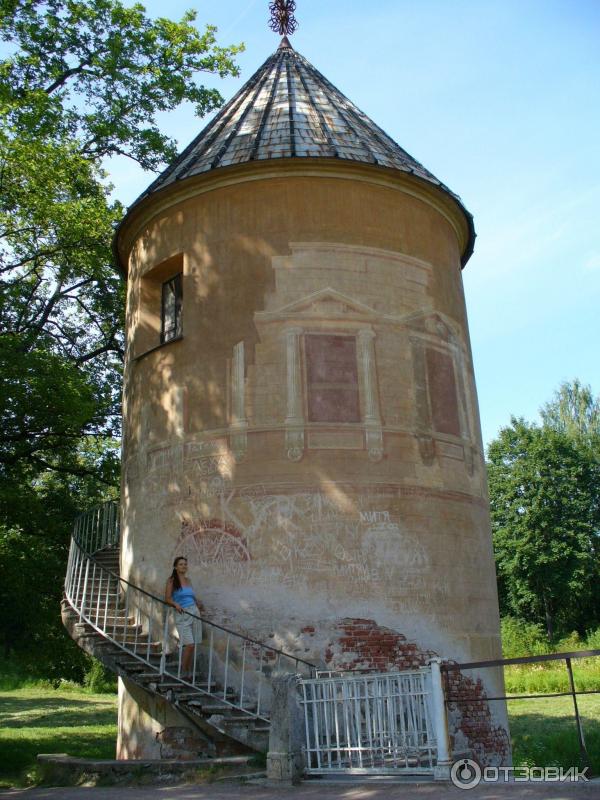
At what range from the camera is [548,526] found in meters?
43.9

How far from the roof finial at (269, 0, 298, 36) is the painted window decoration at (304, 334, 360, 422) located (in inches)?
369

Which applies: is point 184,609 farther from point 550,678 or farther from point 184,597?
point 550,678

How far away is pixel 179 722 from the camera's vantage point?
11.3 m

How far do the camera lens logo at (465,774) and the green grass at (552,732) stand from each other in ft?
3.11

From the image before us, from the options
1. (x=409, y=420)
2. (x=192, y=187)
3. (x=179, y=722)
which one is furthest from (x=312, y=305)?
(x=179, y=722)

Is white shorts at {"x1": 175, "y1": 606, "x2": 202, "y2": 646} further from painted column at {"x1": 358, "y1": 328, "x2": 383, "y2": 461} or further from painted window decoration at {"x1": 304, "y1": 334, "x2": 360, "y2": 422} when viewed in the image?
painted column at {"x1": 358, "y1": 328, "x2": 383, "y2": 461}

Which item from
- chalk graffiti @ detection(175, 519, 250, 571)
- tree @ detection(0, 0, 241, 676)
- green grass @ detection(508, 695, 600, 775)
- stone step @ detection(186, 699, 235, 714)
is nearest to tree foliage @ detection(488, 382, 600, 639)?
green grass @ detection(508, 695, 600, 775)

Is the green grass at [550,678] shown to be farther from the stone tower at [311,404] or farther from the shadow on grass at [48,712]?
the stone tower at [311,404]

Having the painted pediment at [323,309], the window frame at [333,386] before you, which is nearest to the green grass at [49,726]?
the window frame at [333,386]

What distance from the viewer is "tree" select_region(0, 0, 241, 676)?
16.1m

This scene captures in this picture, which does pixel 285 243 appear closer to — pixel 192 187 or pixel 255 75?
pixel 192 187

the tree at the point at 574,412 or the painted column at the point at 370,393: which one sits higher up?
the tree at the point at 574,412

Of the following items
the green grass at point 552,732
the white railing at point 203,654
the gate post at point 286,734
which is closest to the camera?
the gate post at point 286,734

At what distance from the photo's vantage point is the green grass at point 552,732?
1040 cm
